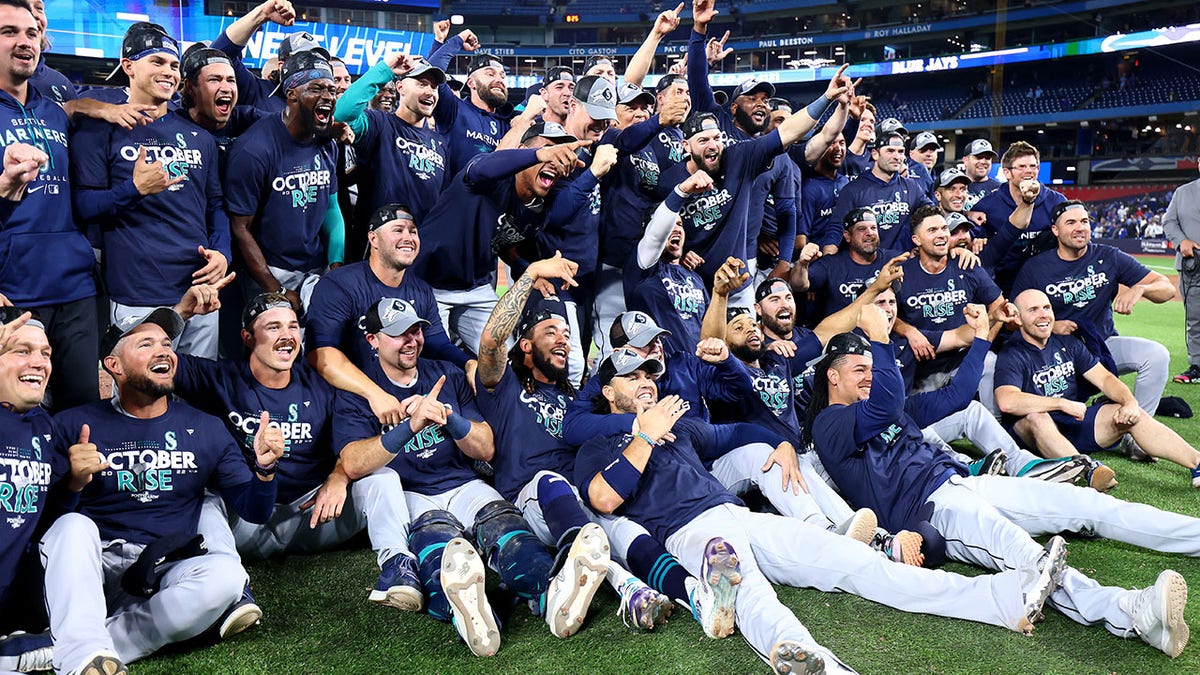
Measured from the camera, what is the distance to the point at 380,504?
4.60m

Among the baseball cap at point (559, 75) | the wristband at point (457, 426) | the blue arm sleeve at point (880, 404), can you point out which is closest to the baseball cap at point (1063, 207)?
the blue arm sleeve at point (880, 404)

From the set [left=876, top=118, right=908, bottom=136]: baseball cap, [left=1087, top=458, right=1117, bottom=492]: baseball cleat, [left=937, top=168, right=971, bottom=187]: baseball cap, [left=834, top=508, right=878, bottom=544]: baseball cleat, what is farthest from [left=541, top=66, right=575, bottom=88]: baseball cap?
[left=1087, top=458, right=1117, bottom=492]: baseball cleat

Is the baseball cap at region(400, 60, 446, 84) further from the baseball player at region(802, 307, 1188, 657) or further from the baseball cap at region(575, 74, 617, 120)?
the baseball player at region(802, 307, 1188, 657)

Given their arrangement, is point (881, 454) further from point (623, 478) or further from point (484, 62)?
point (484, 62)

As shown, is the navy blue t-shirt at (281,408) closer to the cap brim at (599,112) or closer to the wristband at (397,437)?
the wristband at (397,437)

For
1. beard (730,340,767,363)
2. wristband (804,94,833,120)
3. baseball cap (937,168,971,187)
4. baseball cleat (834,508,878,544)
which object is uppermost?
wristband (804,94,833,120)

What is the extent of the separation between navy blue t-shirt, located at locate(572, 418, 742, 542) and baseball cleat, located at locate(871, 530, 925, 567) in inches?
28.5

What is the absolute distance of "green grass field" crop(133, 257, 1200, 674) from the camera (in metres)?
3.77

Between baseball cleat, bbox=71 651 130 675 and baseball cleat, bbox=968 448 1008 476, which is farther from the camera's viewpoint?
baseball cleat, bbox=968 448 1008 476

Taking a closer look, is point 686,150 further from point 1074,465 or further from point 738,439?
point 1074,465

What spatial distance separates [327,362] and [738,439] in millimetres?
2281

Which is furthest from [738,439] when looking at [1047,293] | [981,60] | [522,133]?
[981,60]

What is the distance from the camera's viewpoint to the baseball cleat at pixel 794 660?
3.43 meters

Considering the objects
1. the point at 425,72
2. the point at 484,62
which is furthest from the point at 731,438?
the point at 484,62
